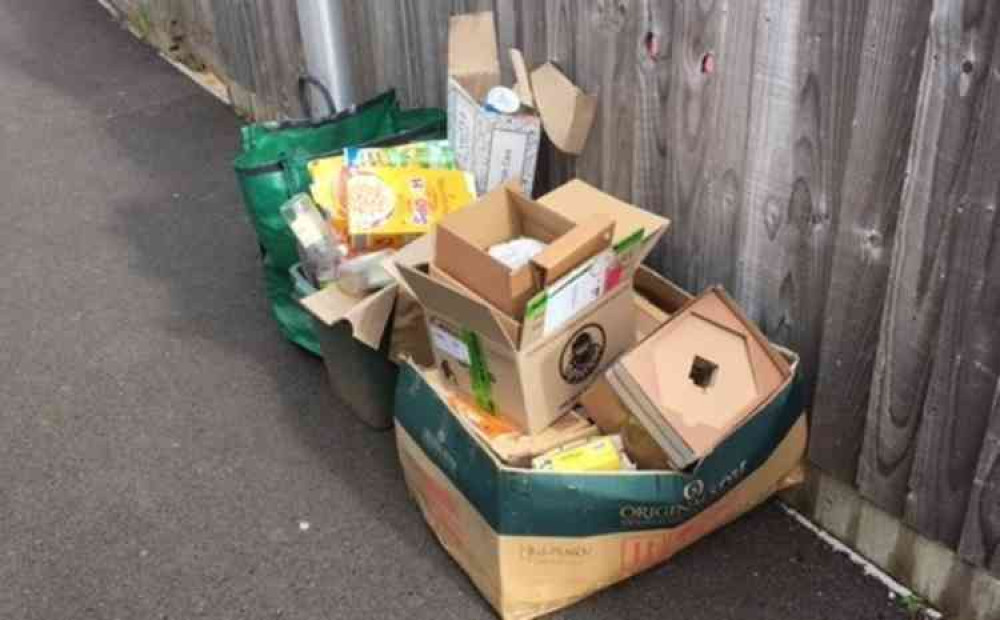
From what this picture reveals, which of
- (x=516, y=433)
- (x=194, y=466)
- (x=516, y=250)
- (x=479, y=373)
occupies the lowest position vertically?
(x=194, y=466)

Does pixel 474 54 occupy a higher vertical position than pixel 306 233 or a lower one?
higher

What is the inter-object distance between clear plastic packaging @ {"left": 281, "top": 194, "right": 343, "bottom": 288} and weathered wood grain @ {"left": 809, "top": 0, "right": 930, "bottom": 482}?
1.11 metres

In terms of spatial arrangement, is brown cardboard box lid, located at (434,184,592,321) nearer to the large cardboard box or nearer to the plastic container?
the large cardboard box

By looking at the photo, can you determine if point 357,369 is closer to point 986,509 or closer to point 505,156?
point 505,156

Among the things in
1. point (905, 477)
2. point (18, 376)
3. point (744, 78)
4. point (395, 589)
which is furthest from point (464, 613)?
point (18, 376)

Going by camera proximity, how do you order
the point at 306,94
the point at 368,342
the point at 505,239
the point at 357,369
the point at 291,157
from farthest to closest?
1. the point at 306,94
2. the point at 291,157
3. the point at 357,369
4. the point at 368,342
5. the point at 505,239

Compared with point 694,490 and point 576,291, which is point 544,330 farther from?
point 694,490

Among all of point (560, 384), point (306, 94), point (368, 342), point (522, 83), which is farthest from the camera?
point (306, 94)

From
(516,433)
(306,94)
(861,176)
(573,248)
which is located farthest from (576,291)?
(306,94)

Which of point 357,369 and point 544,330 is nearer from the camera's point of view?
point 544,330

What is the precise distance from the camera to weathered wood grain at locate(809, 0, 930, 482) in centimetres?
171

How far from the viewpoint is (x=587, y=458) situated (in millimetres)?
1994

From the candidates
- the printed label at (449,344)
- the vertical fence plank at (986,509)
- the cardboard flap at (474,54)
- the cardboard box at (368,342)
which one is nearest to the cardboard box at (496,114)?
the cardboard flap at (474,54)

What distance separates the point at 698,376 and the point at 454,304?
19.2 inches
